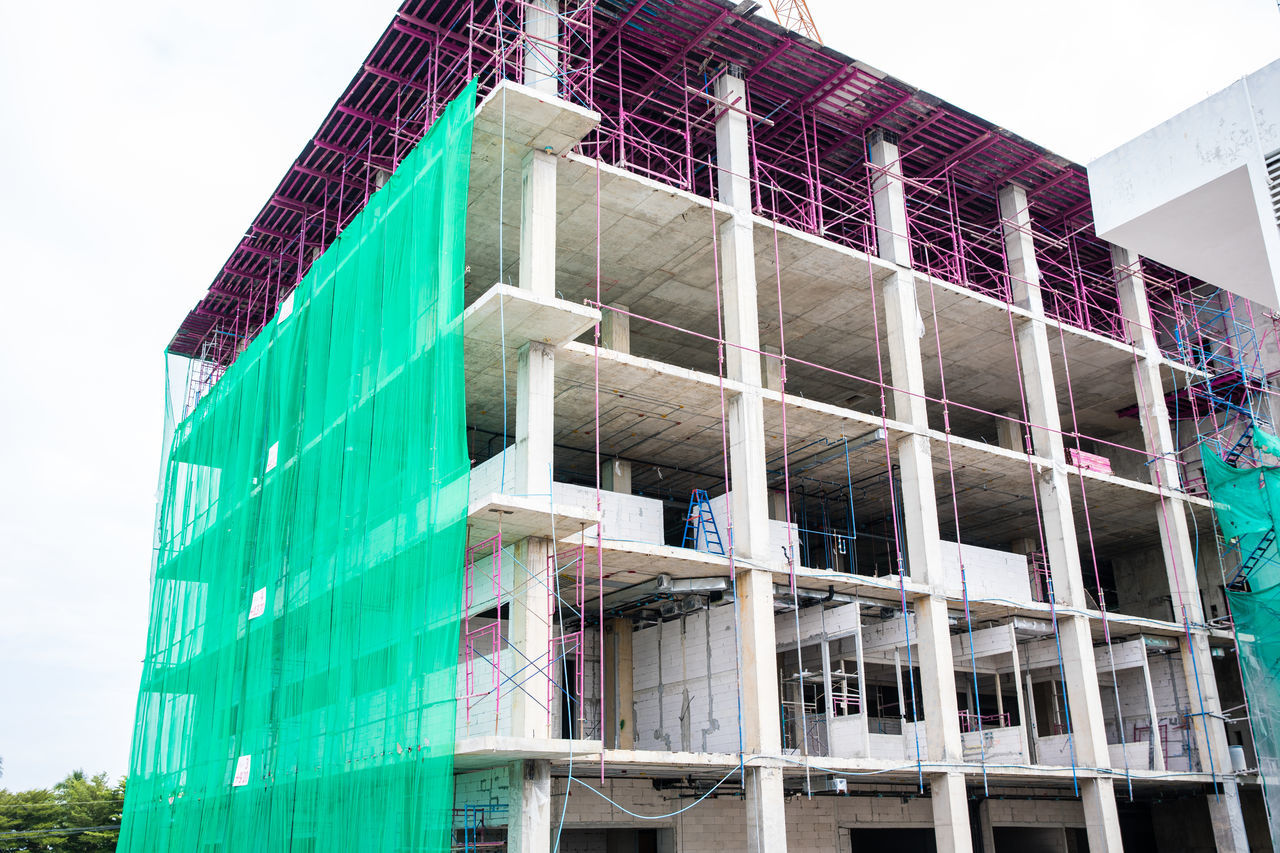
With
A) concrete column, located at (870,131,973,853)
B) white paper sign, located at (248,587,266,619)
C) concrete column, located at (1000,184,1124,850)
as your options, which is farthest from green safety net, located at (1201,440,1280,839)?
white paper sign, located at (248,587,266,619)

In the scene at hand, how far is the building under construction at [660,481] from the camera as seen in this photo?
17.3 meters

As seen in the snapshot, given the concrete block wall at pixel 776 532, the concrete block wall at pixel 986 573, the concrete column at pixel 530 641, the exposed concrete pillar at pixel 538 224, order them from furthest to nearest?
the concrete block wall at pixel 986 573 < the concrete block wall at pixel 776 532 < the exposed concrete pillar at pixel 538 224 < the concrete column at pixel 530 641

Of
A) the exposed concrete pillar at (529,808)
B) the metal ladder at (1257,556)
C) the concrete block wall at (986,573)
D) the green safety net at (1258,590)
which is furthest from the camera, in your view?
the metal ladder at (1257,556)

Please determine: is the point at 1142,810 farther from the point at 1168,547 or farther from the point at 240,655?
the point at 240,655

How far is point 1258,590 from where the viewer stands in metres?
25.3

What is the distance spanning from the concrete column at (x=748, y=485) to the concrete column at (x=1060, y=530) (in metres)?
7.96

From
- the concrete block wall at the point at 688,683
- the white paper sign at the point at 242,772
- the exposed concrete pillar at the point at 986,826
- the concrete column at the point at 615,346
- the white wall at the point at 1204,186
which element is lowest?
the exposed concrete pillar at the point at 986,826

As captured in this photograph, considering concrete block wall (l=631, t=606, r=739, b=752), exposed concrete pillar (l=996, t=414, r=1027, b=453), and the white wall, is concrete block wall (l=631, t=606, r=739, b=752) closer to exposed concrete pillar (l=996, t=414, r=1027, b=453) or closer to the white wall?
the white wall

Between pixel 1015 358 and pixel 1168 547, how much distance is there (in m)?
6.17

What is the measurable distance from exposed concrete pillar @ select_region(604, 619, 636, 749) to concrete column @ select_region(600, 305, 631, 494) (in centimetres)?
314

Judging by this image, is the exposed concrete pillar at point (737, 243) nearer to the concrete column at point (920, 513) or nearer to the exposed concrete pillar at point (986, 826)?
the concrete column at point (920, 513)

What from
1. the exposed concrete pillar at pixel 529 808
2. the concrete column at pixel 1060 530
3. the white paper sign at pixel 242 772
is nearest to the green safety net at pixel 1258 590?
the concrete column at pixel 1060 530

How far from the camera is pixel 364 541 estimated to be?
17.6m

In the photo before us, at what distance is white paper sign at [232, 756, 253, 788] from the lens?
64.7 feet
